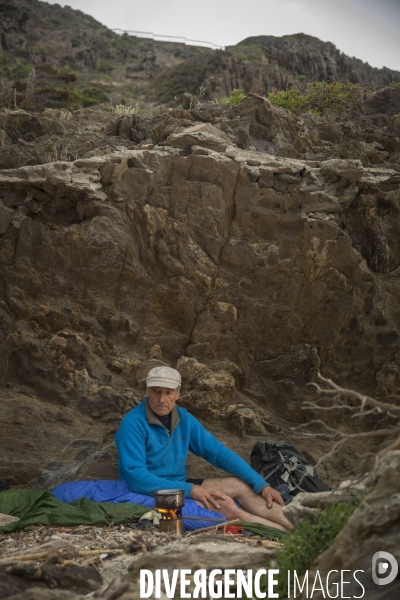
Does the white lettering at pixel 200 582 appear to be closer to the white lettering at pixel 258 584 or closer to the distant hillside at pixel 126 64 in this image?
the white lettering at pixel 258 584

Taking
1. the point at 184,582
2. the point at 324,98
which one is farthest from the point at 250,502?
the point at 324,98

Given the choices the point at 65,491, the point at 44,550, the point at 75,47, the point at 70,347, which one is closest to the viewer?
the point at 44,550

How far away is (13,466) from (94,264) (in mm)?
2385

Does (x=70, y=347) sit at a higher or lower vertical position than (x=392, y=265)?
lower

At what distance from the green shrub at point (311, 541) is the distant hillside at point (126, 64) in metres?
13.0

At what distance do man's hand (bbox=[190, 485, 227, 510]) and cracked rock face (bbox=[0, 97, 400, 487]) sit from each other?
167 cm

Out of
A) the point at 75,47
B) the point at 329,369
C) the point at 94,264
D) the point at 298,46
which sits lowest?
the point at 329,369

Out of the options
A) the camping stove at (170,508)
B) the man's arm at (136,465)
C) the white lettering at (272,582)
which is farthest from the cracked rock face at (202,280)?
the white lettering at (272,582)

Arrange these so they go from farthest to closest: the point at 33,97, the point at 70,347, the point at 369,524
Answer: the point at 33,97 < the point at 70,347 < the point at 369,524

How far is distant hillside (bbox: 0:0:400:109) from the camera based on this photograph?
20869mm

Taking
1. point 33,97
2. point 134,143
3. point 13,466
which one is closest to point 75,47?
point 33,97

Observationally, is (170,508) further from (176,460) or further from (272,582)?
(272,582)

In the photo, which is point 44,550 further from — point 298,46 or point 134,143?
point 298,46

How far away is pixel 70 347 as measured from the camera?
23.4 feet
